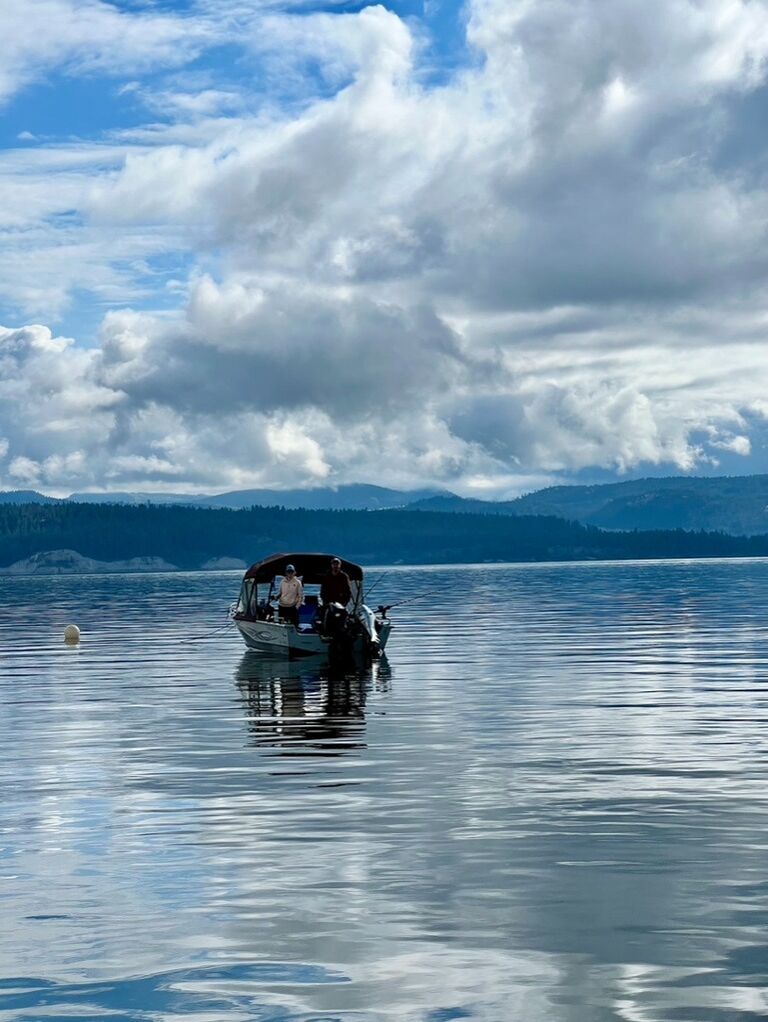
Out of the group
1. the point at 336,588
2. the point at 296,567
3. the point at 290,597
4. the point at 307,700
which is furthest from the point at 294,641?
the point at 307,700

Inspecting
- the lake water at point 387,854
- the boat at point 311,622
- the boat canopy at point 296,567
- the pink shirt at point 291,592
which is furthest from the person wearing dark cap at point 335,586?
the lake water at point 387,854

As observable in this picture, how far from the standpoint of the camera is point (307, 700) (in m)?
45.1

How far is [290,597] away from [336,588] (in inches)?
173

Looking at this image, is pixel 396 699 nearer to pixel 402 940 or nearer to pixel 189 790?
pixel 189 790

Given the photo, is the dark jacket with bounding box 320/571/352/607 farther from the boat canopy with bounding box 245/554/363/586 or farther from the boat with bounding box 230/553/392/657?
the boat canopy with bounding box 245/554/363/586

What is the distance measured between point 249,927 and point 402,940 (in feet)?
5.90

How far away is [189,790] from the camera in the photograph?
1055 inches

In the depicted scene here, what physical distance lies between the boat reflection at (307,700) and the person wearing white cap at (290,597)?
185cm

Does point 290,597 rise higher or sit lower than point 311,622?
higher

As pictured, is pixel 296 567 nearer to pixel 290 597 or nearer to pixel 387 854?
pixel 290 597

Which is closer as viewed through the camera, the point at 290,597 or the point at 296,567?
the point at 290,597

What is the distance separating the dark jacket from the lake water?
9.38 meters

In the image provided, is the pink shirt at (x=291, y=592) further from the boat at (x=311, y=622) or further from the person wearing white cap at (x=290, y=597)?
the boat at (x=311, y=622)

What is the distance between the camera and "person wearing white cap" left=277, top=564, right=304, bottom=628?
60781 mm
